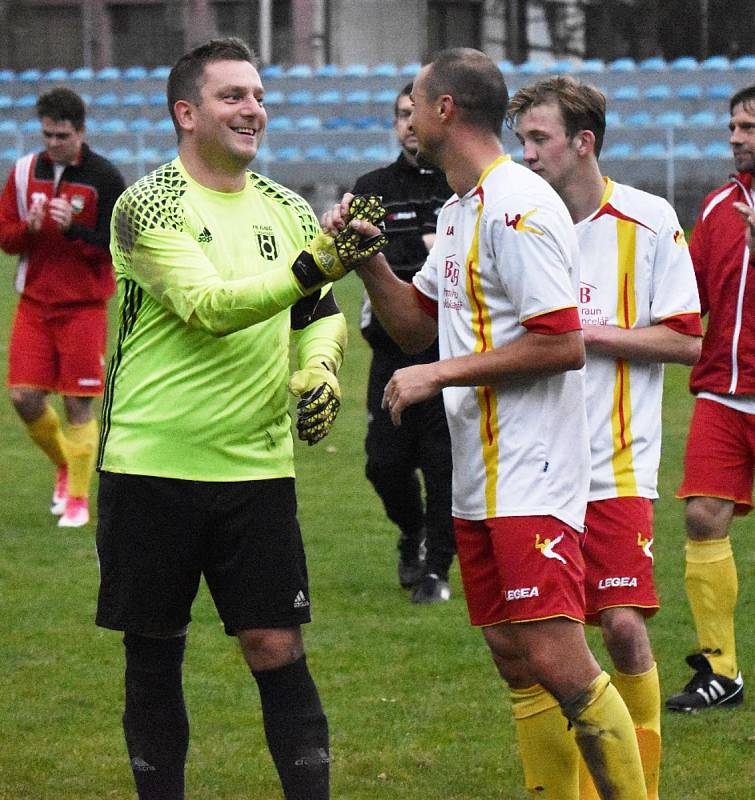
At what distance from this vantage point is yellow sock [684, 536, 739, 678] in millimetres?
5363

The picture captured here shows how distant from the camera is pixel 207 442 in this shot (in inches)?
147

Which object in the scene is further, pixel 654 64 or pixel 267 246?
pixel 654 64

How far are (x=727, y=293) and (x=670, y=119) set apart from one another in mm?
22401

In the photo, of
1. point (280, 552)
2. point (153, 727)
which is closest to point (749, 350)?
point (280, 552)

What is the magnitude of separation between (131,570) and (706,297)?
8.95ft

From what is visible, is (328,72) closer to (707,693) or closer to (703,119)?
(703,119)

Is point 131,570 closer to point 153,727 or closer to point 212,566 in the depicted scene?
point 212,566

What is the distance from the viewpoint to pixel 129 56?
34344 millimetres

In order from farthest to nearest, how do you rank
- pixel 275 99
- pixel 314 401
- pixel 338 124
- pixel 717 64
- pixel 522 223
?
pixel 275 99, pixel 338 124, pixel 717 64, pixel 314 401, pixel 522 223

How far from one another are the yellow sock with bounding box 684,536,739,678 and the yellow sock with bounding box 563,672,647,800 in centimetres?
180

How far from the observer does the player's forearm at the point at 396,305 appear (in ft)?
13.0

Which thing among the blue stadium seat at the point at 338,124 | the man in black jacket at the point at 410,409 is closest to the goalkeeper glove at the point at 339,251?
the man in black jacket at the point at 410,409

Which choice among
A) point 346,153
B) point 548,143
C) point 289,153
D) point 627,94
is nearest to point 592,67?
Result: point 627,94

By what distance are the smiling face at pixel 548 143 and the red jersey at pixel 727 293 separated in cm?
135
